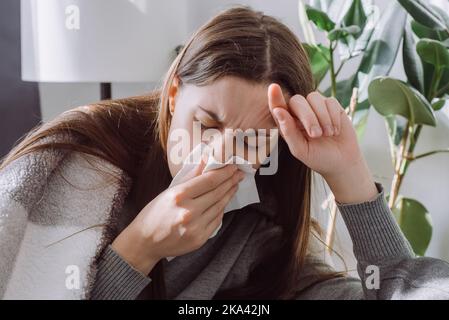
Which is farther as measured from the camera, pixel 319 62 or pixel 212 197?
pixel 319 62

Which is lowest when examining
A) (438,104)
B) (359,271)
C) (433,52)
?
(359,271)

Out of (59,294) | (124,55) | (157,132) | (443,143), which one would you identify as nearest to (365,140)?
(443,143)

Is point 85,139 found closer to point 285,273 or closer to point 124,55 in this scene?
point 285,273

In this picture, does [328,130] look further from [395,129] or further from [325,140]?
[395,129]

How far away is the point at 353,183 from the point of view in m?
0.61

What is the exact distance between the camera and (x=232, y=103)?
1.87ft

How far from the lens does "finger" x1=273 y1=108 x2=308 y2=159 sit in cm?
55

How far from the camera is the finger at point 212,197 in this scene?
0.53m

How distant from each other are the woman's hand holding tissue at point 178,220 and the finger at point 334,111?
11cm

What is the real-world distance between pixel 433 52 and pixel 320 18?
19cm

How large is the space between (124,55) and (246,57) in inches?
18.2

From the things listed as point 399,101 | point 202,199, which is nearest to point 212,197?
point 202,199

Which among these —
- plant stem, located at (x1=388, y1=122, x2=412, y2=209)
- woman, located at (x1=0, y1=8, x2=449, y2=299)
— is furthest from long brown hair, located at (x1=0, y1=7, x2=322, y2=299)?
plant stem, located at (x1=388, y1=122, x2=412, y2=209)

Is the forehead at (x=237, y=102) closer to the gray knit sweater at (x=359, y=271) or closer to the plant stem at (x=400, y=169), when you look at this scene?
the gray knit sweater at (x=359, y=271)
